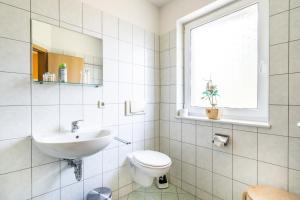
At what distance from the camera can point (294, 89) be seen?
114 cm

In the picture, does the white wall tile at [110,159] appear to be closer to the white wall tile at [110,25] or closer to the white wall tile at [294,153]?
the white wall tile at [110,25]

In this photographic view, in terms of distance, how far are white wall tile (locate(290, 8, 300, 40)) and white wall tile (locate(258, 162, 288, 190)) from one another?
96cm

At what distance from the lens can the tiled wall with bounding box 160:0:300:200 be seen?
45.2 inches

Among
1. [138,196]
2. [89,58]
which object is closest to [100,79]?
[89,58]

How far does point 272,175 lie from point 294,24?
3.70 feet

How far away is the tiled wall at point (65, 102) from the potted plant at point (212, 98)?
70cm

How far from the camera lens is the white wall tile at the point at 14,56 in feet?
3.58

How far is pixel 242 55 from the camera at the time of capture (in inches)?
60.7

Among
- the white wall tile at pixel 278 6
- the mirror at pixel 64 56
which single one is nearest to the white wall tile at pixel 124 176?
the mirror at pixel 64 56

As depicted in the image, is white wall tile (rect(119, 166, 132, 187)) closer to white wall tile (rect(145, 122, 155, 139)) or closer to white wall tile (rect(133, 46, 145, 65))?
white wall tile (rect(145, 122, 155, 139))

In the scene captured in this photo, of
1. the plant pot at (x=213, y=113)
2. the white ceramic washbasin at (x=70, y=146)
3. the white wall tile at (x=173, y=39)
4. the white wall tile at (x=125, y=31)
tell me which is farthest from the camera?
the white wall tile at (x=173, y=39)

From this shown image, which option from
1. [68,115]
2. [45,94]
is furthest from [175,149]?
[45,94]

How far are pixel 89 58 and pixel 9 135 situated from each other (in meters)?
0.85

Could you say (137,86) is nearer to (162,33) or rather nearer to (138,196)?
(162,33)
